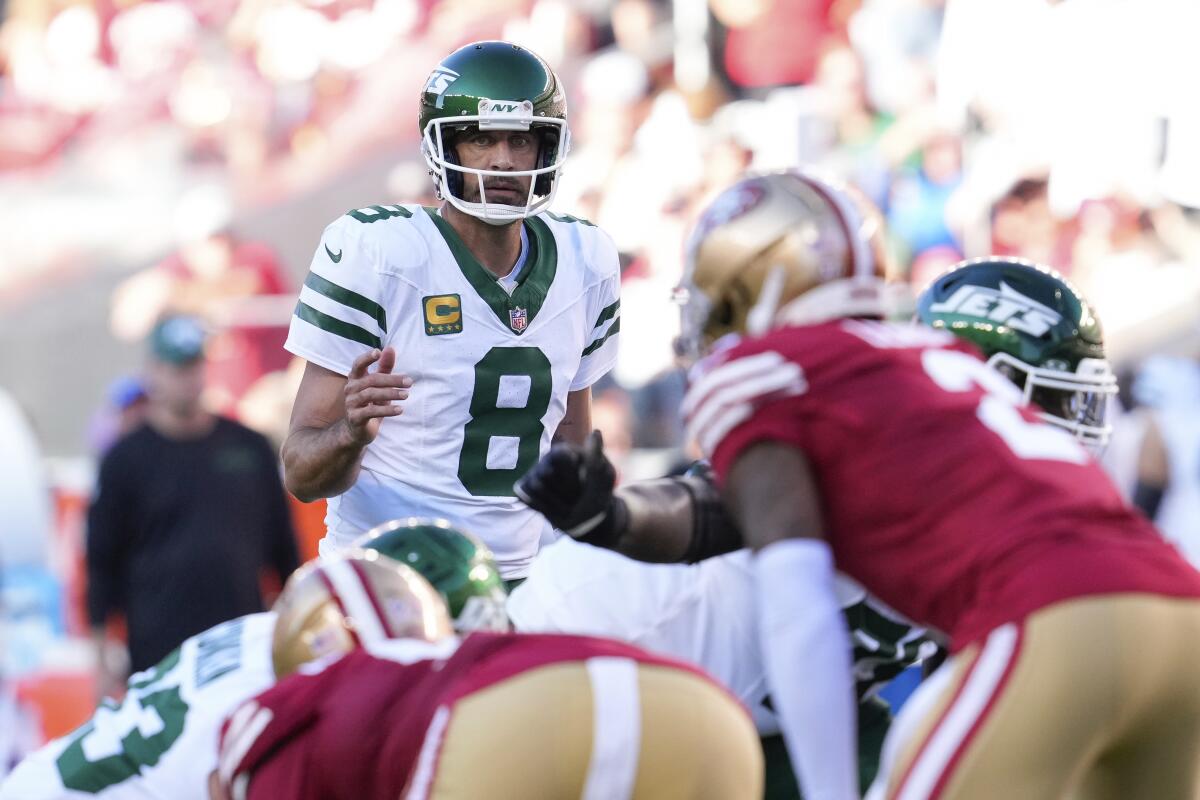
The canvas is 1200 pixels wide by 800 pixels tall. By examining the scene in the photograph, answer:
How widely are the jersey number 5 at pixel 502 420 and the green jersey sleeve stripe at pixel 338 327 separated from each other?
0.23m

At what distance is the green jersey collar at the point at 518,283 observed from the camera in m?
3.83

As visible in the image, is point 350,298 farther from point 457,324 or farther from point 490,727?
point 490,727

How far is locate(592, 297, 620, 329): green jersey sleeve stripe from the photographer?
13.5ft

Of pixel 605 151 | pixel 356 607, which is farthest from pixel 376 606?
pixel 605 151

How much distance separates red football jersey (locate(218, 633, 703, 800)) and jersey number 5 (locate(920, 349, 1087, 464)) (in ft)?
1.89

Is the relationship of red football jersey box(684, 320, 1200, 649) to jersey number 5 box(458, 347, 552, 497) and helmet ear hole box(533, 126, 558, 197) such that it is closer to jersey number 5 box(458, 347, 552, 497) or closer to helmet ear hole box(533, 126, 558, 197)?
jersey number 5 box(458, 347, 552, 497)

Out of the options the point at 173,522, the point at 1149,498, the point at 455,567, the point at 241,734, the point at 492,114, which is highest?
the point at 492,114

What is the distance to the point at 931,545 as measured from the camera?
266 cm

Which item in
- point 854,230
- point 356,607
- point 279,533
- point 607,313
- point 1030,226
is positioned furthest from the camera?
point 1030,226

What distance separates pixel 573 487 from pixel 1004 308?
1.07 m

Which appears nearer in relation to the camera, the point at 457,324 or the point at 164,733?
the point at 164,733

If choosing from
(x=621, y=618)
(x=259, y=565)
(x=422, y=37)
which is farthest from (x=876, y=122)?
(x=621, y=618)

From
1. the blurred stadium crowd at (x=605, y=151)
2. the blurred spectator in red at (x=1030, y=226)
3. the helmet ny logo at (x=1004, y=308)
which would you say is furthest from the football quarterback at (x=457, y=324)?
the blurred spectator in red at (x=1030, y=226)

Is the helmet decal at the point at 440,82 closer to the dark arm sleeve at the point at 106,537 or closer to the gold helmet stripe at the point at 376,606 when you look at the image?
the gold helmet stripe at the point at 376,606
